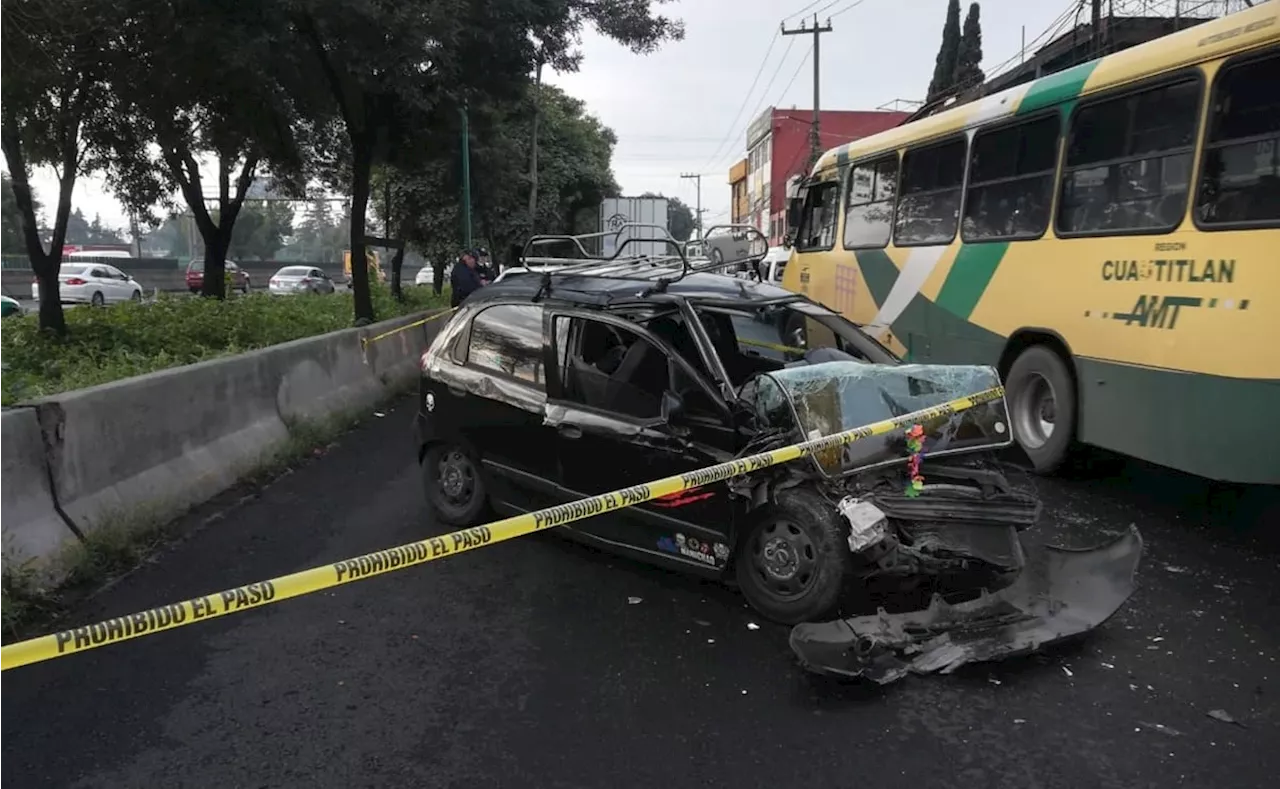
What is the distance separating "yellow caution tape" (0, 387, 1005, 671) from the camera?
2699 millimetres

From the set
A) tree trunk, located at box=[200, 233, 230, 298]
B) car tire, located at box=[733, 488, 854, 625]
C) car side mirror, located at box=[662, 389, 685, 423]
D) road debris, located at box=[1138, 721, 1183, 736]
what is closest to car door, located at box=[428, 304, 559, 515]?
car side mirror, located at box=[662, 389, 685, 423]

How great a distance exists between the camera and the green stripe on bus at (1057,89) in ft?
23.2

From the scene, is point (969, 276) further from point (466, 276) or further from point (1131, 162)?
point (466, 276)

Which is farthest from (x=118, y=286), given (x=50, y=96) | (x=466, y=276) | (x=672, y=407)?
(x=672, y=407)

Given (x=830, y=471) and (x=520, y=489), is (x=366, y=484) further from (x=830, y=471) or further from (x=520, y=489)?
(x=830, y=471)

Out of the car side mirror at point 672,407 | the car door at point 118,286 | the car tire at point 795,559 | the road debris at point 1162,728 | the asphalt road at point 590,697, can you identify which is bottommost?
the car door at point 118,286

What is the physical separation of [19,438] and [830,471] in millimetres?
4167

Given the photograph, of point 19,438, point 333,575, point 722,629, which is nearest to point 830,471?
point 722,629

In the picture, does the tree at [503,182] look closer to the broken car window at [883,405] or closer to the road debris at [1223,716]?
the broken car window at [883,405]

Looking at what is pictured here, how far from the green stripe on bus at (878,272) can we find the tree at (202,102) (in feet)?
23.4

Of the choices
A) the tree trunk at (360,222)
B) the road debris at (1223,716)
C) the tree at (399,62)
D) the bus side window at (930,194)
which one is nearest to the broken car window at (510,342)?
the road debris at (1223,716)

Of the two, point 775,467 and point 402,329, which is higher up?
point 775,467

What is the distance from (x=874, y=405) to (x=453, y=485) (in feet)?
9.39

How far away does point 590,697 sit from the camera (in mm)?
3818
